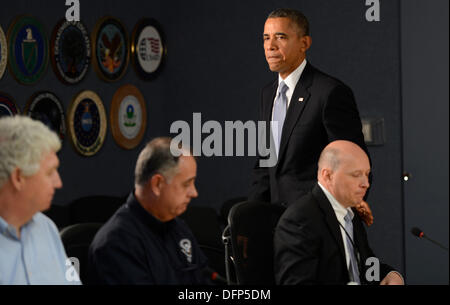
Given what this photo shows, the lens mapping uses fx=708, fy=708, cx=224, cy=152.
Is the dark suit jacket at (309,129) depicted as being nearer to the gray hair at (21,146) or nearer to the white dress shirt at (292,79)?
the white dress shirt at (292,79)

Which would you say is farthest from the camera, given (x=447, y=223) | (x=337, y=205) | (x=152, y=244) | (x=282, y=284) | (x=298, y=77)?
(x=447, y=223)

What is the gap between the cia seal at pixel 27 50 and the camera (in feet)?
13.1

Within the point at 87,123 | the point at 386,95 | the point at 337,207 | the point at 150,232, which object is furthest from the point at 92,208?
the point at 150,232

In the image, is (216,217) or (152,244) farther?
(216,217)

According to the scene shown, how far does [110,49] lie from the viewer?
15.9ft

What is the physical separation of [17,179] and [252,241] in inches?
41.2

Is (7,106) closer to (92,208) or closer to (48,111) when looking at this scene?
(48,111)

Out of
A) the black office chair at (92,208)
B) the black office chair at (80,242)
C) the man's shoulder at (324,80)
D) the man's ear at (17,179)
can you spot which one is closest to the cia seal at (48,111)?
the black office chair at (92,208)

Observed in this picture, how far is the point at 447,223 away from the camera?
460 centimetres

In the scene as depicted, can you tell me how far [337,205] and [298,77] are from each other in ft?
2.89

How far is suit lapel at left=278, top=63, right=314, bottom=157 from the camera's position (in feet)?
10.5

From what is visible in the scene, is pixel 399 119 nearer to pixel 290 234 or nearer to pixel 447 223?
pixel 447 223
